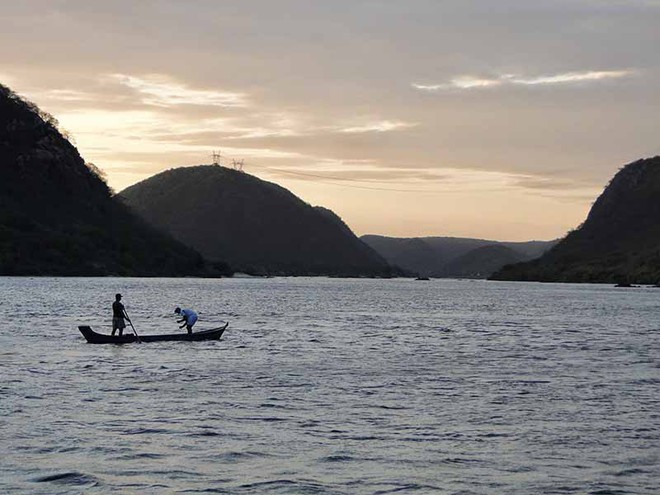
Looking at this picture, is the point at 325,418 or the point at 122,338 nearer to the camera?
the point at 325,418

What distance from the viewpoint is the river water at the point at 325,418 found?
73.7ft

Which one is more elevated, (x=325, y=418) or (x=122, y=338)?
(x=122, y=338)

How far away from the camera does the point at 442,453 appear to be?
25.5 meters

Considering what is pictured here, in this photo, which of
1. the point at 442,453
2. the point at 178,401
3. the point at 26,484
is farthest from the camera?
the point at 178,401

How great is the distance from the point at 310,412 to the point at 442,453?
760 centimetres

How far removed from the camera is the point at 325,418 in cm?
3094

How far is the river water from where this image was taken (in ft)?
73.7

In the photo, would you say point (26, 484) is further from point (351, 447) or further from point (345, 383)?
point (345, 383)

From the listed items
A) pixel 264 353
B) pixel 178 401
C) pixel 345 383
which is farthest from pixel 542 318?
pixel 178 401

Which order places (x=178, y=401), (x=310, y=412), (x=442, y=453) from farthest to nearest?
(x=178, y=401) → (x=310, y=412) → (x=442, y=453)

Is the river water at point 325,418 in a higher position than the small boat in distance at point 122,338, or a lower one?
lower

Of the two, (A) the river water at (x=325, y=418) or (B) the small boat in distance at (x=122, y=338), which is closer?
(A) the river water at (x=325, y=418)

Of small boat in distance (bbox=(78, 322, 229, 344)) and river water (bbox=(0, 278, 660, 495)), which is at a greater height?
small boat in distance (bbox=(78, 322, 229, 344))

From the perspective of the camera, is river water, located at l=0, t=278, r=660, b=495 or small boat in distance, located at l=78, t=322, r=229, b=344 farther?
small boat in distance, located at l=78, t=322, r=229, b=344
